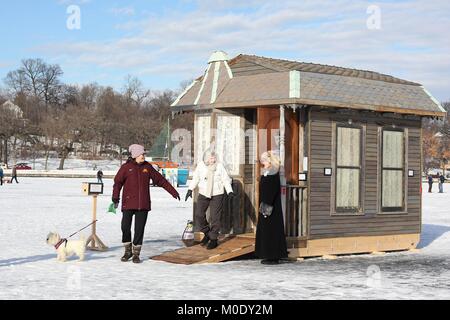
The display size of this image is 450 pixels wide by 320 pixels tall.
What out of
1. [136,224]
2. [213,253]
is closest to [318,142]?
[213,253]

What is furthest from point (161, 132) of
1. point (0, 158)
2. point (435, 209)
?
point (435, 209)

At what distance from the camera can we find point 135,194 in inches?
436

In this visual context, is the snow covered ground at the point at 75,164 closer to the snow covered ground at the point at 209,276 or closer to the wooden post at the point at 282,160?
the snow covered ground at the point at 209,276

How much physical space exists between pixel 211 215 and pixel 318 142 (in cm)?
231

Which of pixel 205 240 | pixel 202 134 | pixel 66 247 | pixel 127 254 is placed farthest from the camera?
pixel 202 134

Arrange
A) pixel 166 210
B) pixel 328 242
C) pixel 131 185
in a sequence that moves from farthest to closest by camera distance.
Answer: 1. pixel 166 210
2. pixel 328 242
3. pixel 131 185

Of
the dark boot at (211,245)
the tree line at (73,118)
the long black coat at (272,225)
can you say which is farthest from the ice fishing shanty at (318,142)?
the tree line at (73,118)

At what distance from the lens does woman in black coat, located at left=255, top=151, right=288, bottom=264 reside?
11.2 metres

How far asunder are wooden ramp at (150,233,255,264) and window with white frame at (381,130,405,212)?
118 inches

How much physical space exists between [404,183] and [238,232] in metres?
3.62

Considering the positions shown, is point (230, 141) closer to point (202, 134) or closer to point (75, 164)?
point (202, 134)

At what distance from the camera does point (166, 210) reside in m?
24.2

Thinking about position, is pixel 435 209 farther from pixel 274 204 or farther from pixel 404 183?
pixel 274 204

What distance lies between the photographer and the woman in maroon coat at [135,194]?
11055 millimetres
